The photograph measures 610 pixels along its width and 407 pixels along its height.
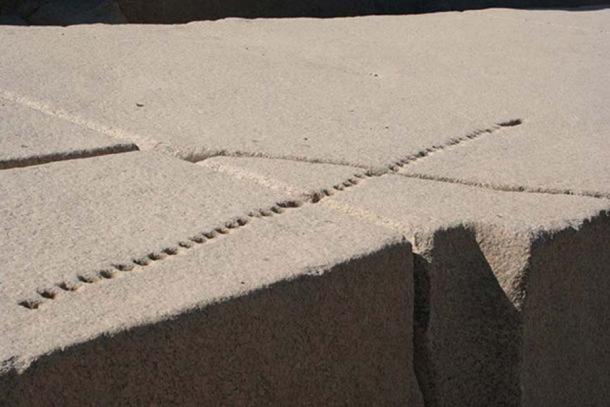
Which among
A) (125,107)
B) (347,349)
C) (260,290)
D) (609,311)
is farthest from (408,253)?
(125,107)

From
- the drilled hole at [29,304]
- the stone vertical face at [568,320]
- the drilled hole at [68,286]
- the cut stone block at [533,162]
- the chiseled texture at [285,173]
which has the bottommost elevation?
the stone vertical face at [568,320]

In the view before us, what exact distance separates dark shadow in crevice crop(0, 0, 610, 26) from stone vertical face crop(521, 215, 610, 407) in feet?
11.4

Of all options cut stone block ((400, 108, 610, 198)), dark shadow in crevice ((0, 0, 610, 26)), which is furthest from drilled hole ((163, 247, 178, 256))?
dark shadow in crevice ((0, 0, 610, 26))

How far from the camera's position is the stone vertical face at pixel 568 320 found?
58.2 inches

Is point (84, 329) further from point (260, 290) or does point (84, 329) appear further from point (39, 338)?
point (260, 290)

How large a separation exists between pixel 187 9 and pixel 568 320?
12.8 feet

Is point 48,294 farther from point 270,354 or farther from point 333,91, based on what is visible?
point 333,91

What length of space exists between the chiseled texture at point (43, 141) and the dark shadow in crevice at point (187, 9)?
10.6ft

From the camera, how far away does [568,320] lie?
1544 mm

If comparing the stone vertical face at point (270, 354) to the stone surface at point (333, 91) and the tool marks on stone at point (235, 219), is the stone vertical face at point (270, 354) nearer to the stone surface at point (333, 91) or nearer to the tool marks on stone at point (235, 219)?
the tool marks on stone at point (235, 219)

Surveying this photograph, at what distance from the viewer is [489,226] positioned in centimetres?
148

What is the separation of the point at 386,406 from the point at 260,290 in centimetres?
29

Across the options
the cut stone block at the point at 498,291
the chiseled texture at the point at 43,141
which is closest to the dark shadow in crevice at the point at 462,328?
the cut stone block at the point at 498,291

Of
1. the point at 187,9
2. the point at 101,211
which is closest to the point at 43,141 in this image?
the point at 101,211
